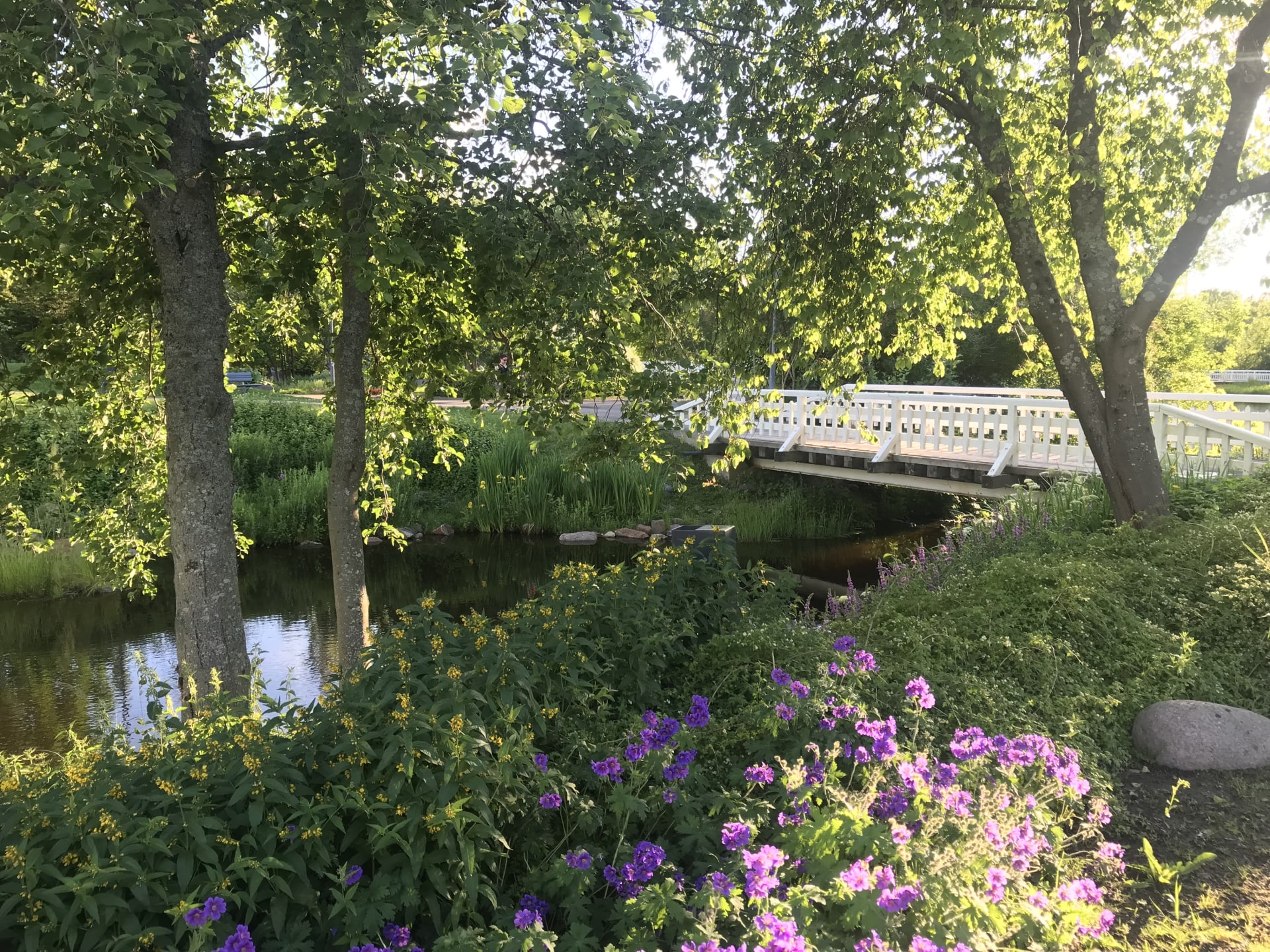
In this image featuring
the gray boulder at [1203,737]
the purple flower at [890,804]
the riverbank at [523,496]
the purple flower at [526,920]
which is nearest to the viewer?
the purple flower at [526,920]

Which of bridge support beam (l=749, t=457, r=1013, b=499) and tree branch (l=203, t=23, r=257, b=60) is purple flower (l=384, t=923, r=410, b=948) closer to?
tree branch (l=203, t=23, r=257, b=60)

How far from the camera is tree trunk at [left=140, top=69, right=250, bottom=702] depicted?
178 inches

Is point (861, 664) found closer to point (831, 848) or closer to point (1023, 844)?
point (1023, 844)

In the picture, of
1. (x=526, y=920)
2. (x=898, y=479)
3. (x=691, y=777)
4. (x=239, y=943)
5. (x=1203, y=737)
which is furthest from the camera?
(x=898, y=479)

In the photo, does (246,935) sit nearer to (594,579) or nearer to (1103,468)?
(594,579)

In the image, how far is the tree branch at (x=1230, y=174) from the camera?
641 centimetres

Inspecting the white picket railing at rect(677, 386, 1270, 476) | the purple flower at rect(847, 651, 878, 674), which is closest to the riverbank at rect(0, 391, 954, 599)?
the white picket railing at rect(677, 386, 1270, 476)

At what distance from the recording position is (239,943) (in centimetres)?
188

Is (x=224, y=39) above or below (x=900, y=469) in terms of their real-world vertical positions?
above

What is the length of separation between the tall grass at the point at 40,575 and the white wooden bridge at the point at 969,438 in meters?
8.98

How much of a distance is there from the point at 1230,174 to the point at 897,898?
6876 millimetres

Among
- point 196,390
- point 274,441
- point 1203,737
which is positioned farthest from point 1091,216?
point 274,441

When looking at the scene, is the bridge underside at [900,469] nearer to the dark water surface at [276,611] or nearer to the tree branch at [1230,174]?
the dark water surface at [276,611]

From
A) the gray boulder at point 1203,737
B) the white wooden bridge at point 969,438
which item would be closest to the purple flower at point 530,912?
the gray boulder at point 1203,737
